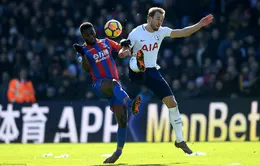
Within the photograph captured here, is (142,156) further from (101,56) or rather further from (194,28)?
(194,28)

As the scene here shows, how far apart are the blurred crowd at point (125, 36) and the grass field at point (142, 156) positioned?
5.19 m

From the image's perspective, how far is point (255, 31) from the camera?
2320 centimetres

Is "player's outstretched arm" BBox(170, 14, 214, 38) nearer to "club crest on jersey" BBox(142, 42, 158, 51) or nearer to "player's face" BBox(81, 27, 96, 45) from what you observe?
"club crest on jersey" BBox(142, 42, 158, 51)

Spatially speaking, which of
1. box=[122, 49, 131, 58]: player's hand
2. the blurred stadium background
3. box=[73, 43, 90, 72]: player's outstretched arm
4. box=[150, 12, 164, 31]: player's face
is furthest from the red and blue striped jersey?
the blurred stadium background

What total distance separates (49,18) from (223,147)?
11192 millimetres

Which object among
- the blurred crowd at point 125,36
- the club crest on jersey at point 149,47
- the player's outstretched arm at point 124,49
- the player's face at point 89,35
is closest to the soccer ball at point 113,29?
the club crest on jersey at point 149,47

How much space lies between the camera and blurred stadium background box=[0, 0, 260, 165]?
1953cm

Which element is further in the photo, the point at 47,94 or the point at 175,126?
the point at 47,94

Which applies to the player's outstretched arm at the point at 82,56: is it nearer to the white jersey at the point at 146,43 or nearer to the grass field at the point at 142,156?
the white jersey at the point at 146,43

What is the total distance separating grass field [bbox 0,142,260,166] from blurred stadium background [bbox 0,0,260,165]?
264 cm

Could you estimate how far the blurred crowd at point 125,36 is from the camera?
2184 centimetres

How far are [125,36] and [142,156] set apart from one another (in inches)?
396

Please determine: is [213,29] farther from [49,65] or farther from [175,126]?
[175,126]

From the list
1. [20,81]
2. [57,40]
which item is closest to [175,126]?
[20,81]
